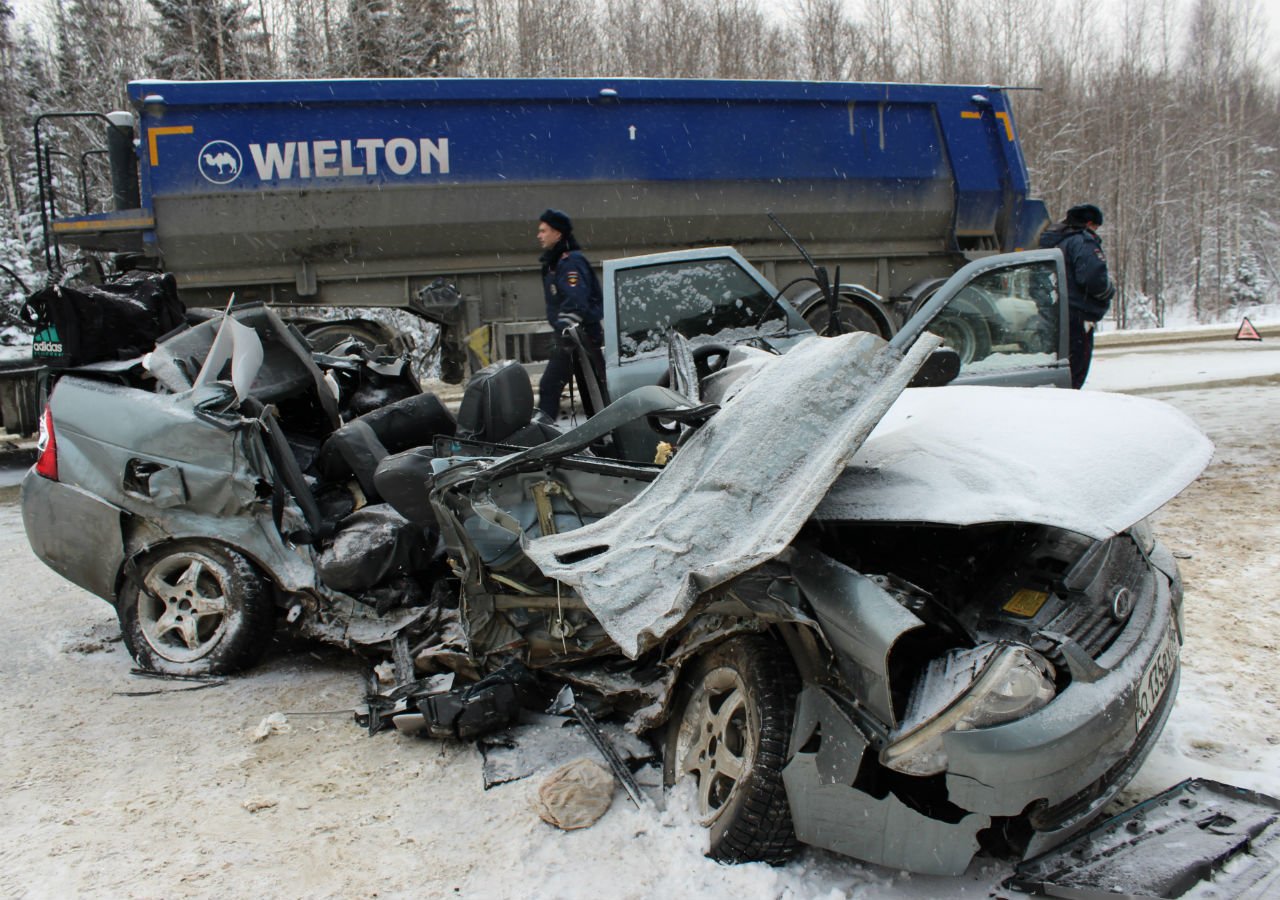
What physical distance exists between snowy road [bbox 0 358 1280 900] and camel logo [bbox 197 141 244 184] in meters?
5.83

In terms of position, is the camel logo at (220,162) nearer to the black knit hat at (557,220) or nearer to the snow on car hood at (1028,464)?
the black knit hat at (557,220)

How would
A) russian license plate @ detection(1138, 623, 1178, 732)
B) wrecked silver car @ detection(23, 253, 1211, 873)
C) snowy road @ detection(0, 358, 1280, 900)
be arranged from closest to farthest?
wrecked silver car @ detection(23, 253, 1211, 873), russian license plate @ detection(1138, 623, 1178, 732), snowy road @ detection(0, 358, 1280, 900)

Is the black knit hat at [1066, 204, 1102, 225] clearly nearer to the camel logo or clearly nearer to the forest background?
the camel logo

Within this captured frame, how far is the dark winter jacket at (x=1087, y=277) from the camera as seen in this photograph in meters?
6.32

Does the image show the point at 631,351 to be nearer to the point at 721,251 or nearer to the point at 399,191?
the point at 721,251

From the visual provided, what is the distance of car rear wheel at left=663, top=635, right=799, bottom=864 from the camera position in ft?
7.34

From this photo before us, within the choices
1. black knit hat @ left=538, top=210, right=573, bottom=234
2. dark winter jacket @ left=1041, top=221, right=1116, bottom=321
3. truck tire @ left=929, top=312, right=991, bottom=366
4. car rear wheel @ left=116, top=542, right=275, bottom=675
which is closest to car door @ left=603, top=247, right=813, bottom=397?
truck tire @ left=929, top=312, right=991, bottom=366

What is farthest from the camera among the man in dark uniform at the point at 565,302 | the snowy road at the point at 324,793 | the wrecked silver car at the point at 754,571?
the man in dark uniform at the point at 565,302

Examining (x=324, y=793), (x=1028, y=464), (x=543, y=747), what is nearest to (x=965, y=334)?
(x=1028, y=464)

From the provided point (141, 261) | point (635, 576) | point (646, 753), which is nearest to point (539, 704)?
point (646, 753)

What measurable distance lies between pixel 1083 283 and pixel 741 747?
517 cm

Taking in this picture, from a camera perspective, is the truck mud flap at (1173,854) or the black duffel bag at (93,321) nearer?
the truck mud flap at (1173,854)

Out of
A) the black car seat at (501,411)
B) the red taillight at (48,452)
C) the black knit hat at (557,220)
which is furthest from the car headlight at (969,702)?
the black knit hat at (557,220)

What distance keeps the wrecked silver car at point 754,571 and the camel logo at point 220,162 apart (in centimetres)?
568
